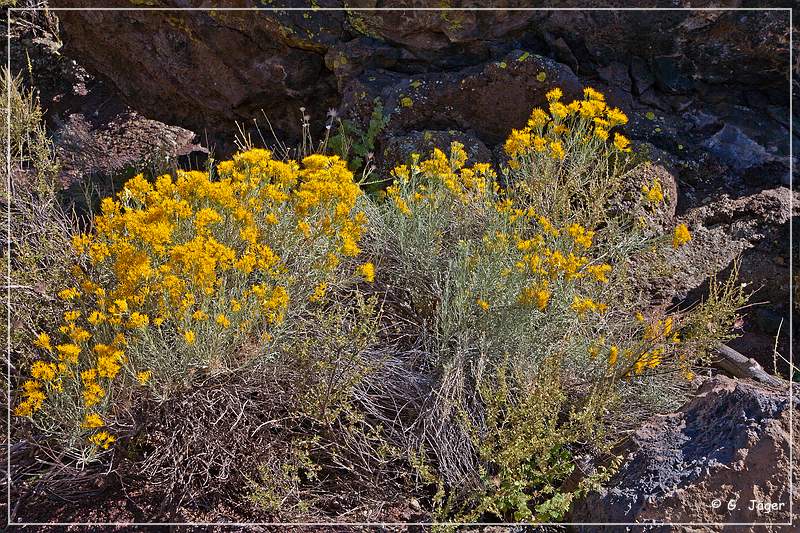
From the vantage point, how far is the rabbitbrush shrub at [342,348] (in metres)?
2.63

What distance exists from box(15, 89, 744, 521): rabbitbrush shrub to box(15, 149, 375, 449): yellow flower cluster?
0.01 meters

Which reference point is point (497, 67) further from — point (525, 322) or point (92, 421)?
point (92, 421)

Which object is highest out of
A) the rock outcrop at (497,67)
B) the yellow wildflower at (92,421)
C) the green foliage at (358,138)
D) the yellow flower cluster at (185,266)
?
the rock outcrop at (497,67)

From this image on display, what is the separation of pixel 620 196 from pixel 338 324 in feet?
6.38

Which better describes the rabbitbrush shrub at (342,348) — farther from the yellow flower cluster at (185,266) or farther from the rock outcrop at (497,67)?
the rock outcrop at (497,67)

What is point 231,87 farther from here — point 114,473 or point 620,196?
point 114,473

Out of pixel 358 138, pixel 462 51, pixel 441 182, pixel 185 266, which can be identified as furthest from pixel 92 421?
pixel 462 51

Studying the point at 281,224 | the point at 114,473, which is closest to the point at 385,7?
the point at 281,224

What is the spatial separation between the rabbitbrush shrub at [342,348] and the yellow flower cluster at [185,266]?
0.01m

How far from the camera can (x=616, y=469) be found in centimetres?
262

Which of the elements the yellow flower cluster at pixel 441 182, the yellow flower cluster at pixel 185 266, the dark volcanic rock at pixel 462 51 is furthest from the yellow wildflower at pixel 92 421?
the dark volcanic rock at pixel 462 51

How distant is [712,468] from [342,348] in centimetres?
127

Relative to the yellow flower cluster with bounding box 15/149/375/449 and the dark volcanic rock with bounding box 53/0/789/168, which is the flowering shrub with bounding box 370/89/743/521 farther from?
the dark volcanic rock with bounding box 53/0/789/168

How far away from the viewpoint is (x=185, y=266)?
2615mm
